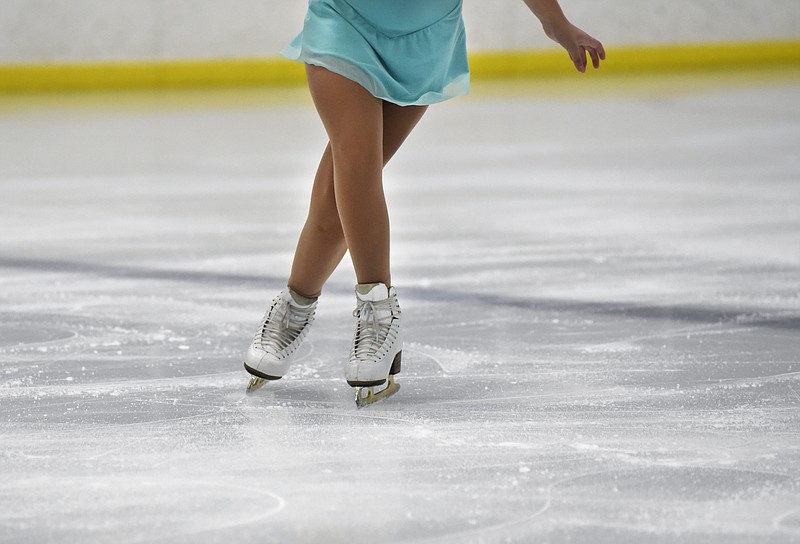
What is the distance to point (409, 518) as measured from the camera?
146 cm

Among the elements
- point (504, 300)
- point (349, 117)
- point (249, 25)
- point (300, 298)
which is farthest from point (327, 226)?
point (249, 25)

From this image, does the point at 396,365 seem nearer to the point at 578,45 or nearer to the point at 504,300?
the point at 578,45

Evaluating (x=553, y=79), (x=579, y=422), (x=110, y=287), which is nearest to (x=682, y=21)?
(x=553, y=79)

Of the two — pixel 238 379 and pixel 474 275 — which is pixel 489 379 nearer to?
pixel 238 379

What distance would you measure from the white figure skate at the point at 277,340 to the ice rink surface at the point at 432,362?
4 centimetres

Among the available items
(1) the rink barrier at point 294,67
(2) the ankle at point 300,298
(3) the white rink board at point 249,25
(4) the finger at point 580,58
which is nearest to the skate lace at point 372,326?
(2) the ankle at point 300,298

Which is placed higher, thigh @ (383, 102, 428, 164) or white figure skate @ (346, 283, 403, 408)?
thigh @ (383, 102, 428, 164)

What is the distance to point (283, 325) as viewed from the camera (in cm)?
212

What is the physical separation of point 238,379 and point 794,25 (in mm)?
10709

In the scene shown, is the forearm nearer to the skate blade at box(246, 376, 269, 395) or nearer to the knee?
the knee

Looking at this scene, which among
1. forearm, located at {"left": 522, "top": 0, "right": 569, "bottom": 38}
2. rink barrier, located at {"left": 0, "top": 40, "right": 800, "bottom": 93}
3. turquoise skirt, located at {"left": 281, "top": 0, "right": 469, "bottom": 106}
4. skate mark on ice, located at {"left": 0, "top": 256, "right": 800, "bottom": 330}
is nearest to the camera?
turquoise skirt, located at {"left": 281, "top": 0, "right": 469, "bottom": 106}

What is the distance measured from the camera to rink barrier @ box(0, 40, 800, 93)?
385 inches

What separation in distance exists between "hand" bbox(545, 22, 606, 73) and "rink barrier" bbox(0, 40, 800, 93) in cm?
813

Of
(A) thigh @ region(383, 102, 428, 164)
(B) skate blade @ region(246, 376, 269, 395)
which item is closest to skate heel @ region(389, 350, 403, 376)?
(B) skate blade @ region(246, 376, 269, 395)
